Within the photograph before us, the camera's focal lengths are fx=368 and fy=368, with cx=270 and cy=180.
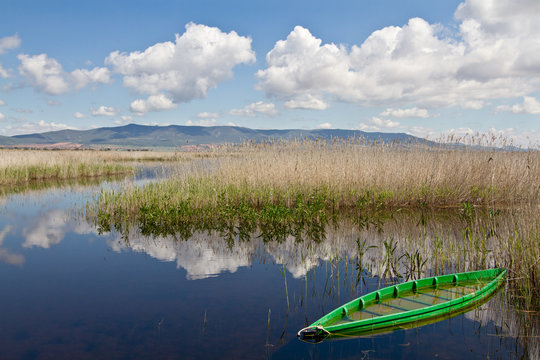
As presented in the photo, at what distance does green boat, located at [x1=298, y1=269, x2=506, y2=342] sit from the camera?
4129 mm

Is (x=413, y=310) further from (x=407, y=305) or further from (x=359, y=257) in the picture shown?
(x=359, y=257)

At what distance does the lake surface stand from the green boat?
12 cm

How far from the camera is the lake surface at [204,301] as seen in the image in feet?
13.3

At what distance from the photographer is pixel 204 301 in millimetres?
5379

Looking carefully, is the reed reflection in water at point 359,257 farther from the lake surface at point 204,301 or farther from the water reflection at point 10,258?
the water reflection at point 10,258

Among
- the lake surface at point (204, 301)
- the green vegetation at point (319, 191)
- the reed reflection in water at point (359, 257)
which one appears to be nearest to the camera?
the lake surface at point (204, 301)

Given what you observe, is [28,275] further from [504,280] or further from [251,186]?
[504,280]

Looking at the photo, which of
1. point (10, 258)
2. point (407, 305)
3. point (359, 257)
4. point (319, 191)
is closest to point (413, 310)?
point (407, 305)

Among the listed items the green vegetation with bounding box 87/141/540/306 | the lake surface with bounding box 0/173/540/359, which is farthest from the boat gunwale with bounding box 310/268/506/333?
the green vegetation with bounding box 87/141/540/306

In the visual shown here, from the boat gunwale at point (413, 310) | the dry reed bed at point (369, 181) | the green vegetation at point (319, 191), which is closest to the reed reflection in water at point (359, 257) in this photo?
the boat gunwale at point (413, 310)

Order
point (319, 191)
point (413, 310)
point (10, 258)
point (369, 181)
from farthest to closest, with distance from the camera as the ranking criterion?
point (369, 181) → point (319, 191) → point (10, 258) → point (413, 310)

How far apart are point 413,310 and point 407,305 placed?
294mm

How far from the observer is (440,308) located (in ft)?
15.2

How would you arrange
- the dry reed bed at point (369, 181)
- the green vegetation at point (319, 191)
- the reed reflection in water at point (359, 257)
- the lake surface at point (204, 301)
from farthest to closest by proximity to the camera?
1. the dry reed bed at point (369, 181)
2. the green vegetation at point (319, 191)
3. the reed reflection in water at point (359, 257)
4. the lake surface at point (204, 301)
